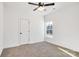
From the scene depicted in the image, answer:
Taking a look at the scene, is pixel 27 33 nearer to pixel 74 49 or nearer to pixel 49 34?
pixel 49 34

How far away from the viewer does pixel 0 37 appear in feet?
11.4

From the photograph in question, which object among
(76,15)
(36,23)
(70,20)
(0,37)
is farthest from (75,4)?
(0,37)

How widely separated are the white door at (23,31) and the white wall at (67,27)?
1.87 m

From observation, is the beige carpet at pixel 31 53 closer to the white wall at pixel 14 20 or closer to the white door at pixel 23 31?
the white wall at pixel 14 20

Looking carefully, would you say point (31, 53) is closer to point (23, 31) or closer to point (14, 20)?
point (23, 31)

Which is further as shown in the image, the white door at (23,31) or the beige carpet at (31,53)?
the white door at (23,31)

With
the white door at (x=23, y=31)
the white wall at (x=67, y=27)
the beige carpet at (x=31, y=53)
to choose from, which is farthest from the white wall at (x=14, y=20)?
the white wall at (x=67, y=27)

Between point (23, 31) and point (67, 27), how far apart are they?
2.72 m

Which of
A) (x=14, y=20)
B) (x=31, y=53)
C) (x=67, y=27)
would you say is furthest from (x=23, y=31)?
(x=67, y=27)

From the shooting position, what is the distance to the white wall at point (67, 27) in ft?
14.1

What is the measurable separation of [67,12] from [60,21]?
0.77 metres

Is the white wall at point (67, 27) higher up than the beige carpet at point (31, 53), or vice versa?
the white wall at point (67, 27)

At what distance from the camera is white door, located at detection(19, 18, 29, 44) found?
5529 millimetres

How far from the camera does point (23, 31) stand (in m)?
5.73
